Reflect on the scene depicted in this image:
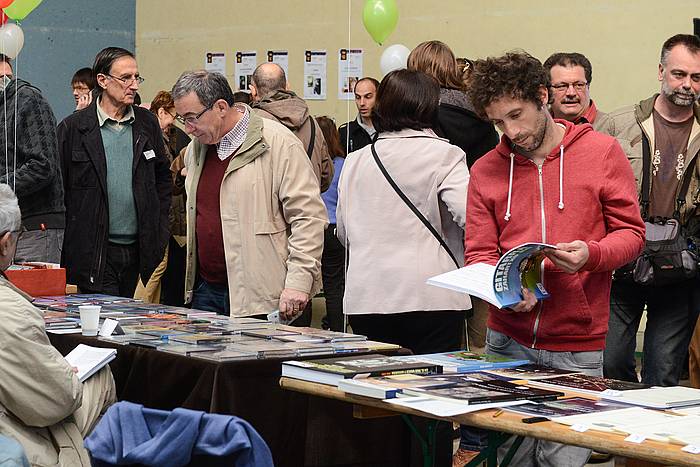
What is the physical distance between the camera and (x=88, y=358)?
3227 millimetres

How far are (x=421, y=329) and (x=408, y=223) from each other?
1.22 ft

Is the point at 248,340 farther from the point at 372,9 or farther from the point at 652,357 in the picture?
the point at 372,9

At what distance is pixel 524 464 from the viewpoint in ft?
10.1

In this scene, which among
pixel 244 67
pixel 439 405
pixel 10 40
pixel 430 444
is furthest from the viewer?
pixel 244 67

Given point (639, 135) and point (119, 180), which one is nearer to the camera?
point (639, 135)

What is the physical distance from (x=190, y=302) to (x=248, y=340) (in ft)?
3.34

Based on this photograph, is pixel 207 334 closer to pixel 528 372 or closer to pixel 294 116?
pixel 528 372

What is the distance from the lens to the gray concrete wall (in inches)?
394

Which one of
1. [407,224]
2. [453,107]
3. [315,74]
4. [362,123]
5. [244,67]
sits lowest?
[407,224]

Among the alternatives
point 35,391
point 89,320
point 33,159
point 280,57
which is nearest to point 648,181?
point 89,320

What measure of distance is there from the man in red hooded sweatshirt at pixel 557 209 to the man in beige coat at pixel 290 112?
2312 millimetres

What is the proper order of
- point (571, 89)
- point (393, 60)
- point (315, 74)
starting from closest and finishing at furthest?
point (571, 89)
point (393, 60)
point (315, 74)

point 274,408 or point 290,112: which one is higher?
point 290,112

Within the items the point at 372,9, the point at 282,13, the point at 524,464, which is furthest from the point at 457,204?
the point at 282,13
